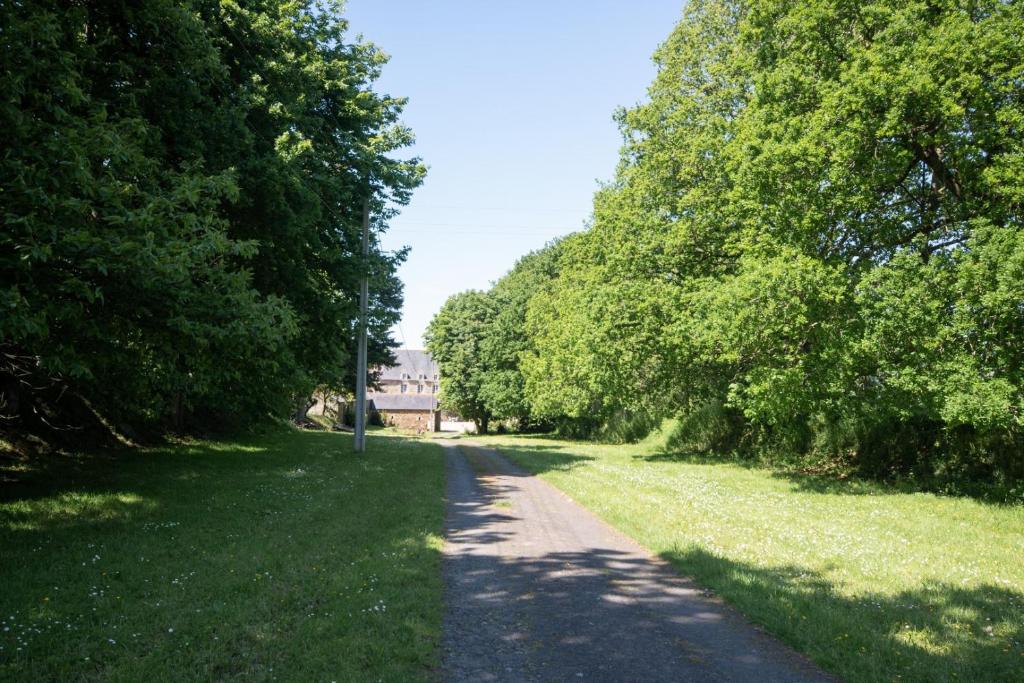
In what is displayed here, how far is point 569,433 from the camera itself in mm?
49781

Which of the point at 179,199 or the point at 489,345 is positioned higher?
the point at 489,345

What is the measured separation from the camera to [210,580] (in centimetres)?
679

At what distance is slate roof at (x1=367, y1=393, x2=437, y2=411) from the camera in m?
85.3

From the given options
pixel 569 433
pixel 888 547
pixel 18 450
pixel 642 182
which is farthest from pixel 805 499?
pixel 569 433

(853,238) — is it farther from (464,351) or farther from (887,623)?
(464,351)

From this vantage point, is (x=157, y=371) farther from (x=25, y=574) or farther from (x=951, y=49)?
(x=951, y=49)

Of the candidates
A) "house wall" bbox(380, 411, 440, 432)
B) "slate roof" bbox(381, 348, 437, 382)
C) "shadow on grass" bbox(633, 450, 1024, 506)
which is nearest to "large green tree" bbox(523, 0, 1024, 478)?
"shadow on grass" bbox(633, 450, 1024, 506)

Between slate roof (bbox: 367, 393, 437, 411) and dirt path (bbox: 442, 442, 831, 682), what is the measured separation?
76057 millimetres

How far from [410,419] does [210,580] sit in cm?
7976

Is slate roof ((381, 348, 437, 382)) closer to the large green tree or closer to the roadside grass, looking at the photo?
the large green tree

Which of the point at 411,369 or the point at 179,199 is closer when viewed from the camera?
the point at 179,199

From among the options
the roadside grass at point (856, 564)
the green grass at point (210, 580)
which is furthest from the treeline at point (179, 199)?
the roadside grass at point (856, 564)

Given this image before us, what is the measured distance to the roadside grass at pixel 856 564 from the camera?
540 centimetres

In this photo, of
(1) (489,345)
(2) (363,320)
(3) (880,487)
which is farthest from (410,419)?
(3) (880,487)
